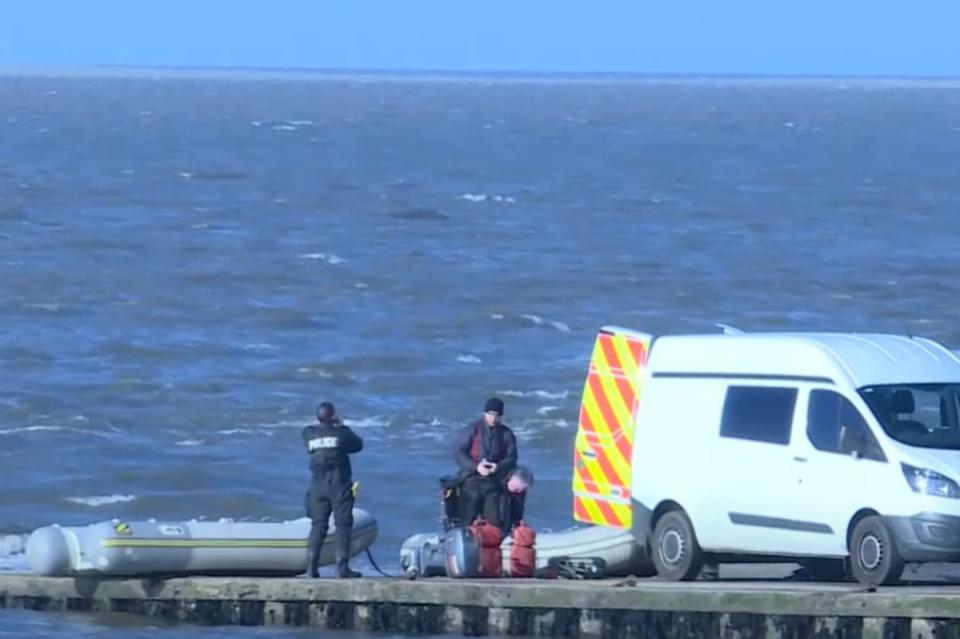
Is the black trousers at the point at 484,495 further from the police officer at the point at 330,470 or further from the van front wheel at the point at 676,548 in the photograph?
the van front wheel at the point at 676,548

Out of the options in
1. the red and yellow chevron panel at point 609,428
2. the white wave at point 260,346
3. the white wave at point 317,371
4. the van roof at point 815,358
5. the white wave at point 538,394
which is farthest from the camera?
the white wave at point 260,346

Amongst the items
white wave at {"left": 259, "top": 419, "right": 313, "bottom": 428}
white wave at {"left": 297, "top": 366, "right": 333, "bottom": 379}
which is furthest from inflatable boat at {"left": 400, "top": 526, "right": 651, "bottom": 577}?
white wave at {"left": 297, "top": 366, "right": 333, "bottom": 379}

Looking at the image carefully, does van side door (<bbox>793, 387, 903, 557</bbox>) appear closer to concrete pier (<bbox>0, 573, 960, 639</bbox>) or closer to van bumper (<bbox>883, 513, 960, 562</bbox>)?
van bumper (<bbox>883, 513, 960, 562</bbox>)

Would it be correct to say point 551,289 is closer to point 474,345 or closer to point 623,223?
point 474,345

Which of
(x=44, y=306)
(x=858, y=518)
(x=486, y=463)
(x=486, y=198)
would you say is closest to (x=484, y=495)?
(x=486, y=463)

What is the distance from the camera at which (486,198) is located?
3435 inches

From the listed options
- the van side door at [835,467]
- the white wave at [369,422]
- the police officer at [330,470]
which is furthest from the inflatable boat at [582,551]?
the white wave at [369,422]

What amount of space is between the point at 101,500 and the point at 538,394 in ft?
31.6

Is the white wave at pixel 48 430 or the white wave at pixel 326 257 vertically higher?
the white wave at pixel 326 257

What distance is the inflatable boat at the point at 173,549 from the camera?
69.7 feet

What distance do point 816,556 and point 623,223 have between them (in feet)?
184

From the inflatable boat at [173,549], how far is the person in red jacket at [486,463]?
63.5 inches

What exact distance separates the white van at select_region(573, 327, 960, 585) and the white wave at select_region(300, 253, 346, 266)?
4002 centimetres

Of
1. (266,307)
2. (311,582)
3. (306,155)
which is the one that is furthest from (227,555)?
(306,155)
